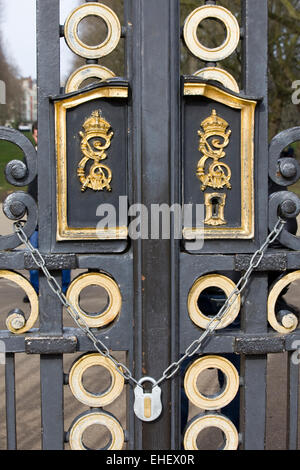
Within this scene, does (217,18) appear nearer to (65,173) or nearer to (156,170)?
(156,170)

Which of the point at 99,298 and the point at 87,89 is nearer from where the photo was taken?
the point at 87,89

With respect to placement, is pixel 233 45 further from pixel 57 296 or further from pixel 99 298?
pixel 99 298

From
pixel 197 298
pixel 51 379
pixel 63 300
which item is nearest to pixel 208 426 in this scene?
pixel 197 298

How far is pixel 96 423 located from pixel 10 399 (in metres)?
0.33

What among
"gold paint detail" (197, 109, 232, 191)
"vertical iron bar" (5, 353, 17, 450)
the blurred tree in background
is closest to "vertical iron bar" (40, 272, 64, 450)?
"vertical iron bar" (5, 353, 17, 450)

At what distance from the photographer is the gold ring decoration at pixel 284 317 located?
1919 mm

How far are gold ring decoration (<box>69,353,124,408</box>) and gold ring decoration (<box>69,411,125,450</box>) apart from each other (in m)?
0.04

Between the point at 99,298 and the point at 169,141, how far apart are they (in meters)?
5.21

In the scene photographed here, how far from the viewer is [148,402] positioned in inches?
73.3

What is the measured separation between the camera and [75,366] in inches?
73.9

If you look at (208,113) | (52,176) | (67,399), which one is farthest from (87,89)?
(67,399)

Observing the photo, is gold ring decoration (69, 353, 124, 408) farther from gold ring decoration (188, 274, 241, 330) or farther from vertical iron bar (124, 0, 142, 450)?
gold ring decoration (188, 274, 241, 330)

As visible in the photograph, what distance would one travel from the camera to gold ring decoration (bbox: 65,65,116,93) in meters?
Result: 1.79

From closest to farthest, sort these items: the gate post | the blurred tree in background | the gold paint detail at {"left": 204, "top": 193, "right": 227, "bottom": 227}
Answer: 1. the gate post
2. the gold paint detail at {"left": 204, "top": 193, "right": 227, "bottom": 227}
3. the blurred tree in background
